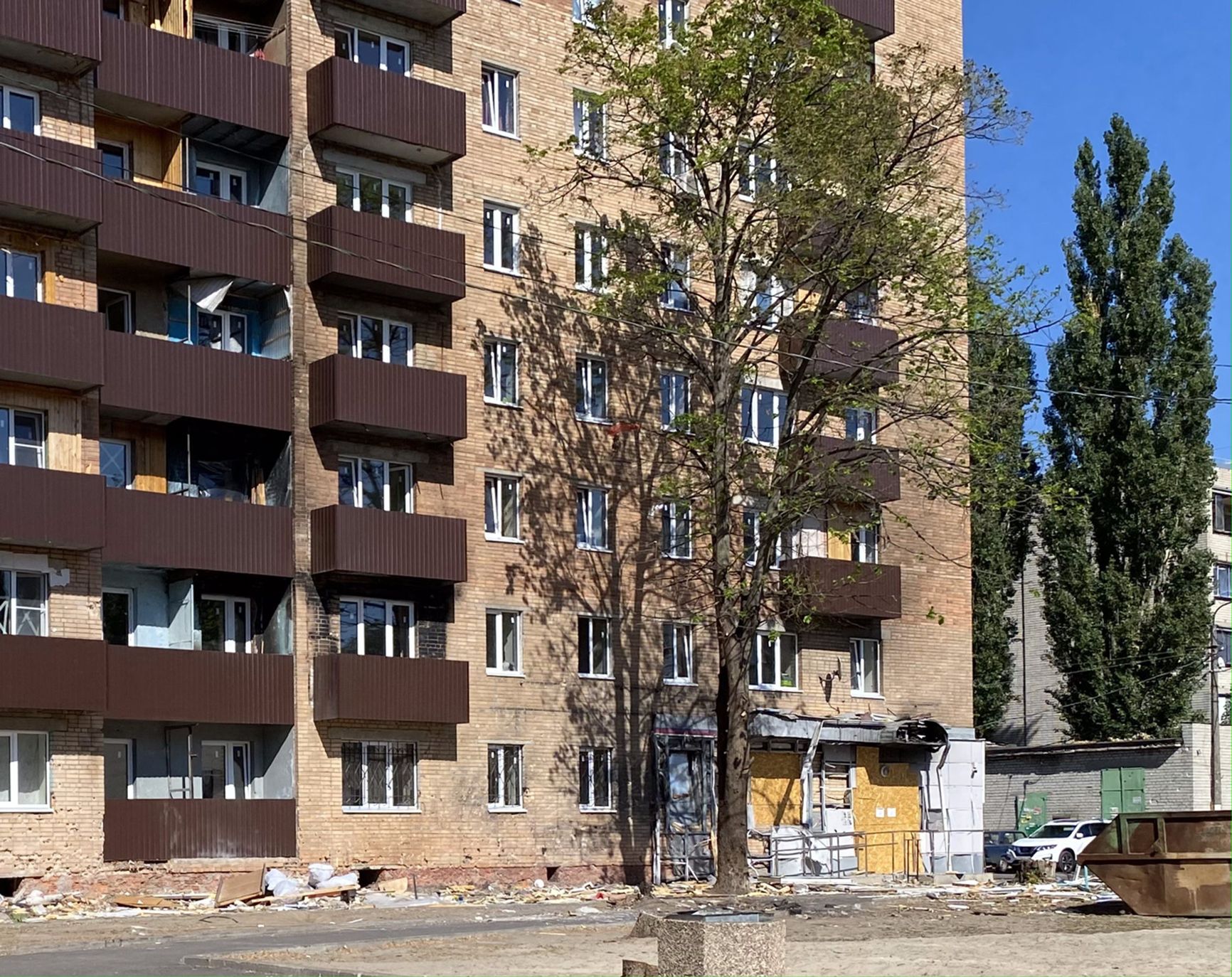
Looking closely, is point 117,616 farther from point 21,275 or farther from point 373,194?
point 373,194

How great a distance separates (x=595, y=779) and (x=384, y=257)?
11.3 meters

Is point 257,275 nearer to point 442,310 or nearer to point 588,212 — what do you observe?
point 442,310

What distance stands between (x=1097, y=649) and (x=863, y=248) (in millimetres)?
25372

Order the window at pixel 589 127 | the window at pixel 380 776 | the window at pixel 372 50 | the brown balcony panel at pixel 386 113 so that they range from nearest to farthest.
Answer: the window at pixel 589 127, the window at pixel 380 776, the brown balcony panel at pixel 386 113, the window at pixel 372 50

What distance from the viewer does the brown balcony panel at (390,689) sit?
34.2 metres

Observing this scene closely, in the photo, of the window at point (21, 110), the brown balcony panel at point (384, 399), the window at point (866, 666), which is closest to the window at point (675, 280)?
the brown balcony panel at point (384, 399)

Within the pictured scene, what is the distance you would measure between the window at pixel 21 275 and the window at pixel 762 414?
16.1 meters

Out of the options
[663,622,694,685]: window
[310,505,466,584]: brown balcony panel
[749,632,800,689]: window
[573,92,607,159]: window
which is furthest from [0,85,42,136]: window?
[749,632,800,689]: window

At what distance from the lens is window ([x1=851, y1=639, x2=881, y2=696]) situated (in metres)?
44.1

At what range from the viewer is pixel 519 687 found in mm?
37750

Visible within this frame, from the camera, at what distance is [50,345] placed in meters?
30.9

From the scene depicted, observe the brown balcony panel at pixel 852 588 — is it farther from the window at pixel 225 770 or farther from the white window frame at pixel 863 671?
the window at pixel 225 770

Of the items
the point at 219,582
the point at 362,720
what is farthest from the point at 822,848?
the point at 219,582

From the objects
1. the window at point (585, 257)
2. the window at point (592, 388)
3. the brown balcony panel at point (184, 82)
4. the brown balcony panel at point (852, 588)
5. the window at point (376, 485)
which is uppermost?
the brown balcony panel at point (184, 82)
